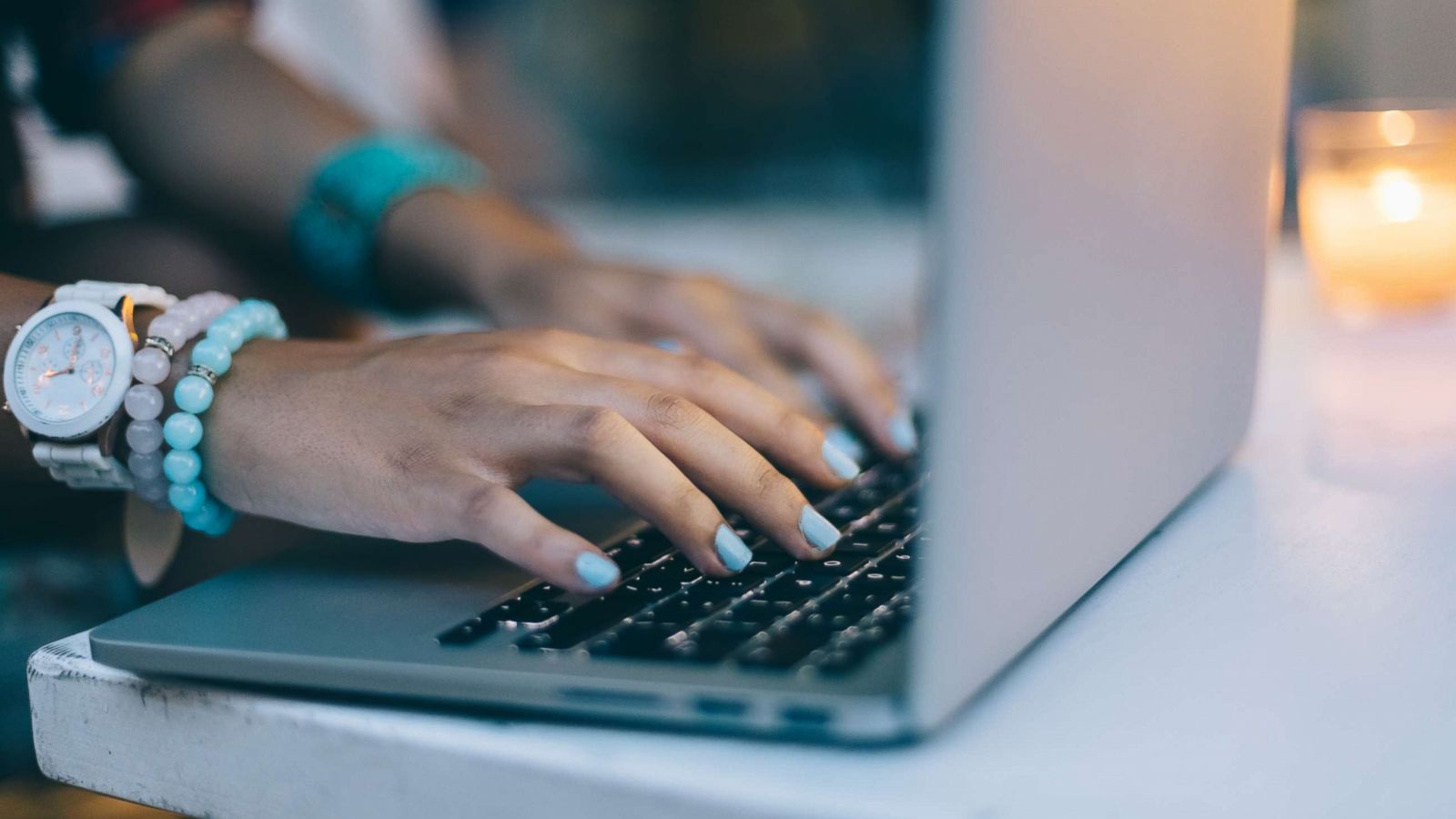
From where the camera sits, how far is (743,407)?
0.53 m

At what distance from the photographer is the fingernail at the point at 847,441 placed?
0.63m

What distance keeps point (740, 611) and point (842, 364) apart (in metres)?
0.33

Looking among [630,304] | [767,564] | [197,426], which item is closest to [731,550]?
[767,564]

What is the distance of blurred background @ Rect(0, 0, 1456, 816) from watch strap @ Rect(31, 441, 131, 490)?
4.83ft

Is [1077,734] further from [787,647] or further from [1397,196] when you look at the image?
[1397,196]

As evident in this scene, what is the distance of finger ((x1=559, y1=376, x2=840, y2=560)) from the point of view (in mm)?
440

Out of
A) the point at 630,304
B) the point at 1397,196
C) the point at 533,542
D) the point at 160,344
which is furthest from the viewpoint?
the point at 1397,196

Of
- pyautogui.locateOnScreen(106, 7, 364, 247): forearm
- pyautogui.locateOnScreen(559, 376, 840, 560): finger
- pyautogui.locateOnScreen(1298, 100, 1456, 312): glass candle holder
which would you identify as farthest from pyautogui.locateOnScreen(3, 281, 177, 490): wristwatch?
pyautogui.locateOnScreen(1298, 100, 1456, 312): glass candle holder

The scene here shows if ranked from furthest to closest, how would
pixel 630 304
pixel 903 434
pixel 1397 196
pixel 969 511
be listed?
pixel 1397 196 → pixel 630 304 → pixel 903 434 → pixel 969 511

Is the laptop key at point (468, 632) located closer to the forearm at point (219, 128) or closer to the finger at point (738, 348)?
the finger at point (738, 348)

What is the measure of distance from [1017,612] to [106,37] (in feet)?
3.05

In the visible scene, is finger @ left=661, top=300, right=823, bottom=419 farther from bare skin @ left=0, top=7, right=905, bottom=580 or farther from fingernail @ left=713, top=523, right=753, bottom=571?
fingernail @ left=713, top=523, right=753, bottom=571

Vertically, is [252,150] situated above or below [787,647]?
above

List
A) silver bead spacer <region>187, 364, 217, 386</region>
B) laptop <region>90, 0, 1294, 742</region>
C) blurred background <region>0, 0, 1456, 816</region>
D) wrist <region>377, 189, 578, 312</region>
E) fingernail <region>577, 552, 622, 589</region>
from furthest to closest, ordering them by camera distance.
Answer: blurred background <region>0, 0, 1456, 816</region>, wrist <region>377, 189, 578, 312</region>, silver bead spacer <region>187, 364, 217, 386</region>, fingernail <region>577, 552, 622, 589</region>, laptop <region>90, 0, 1294, 742</region>
